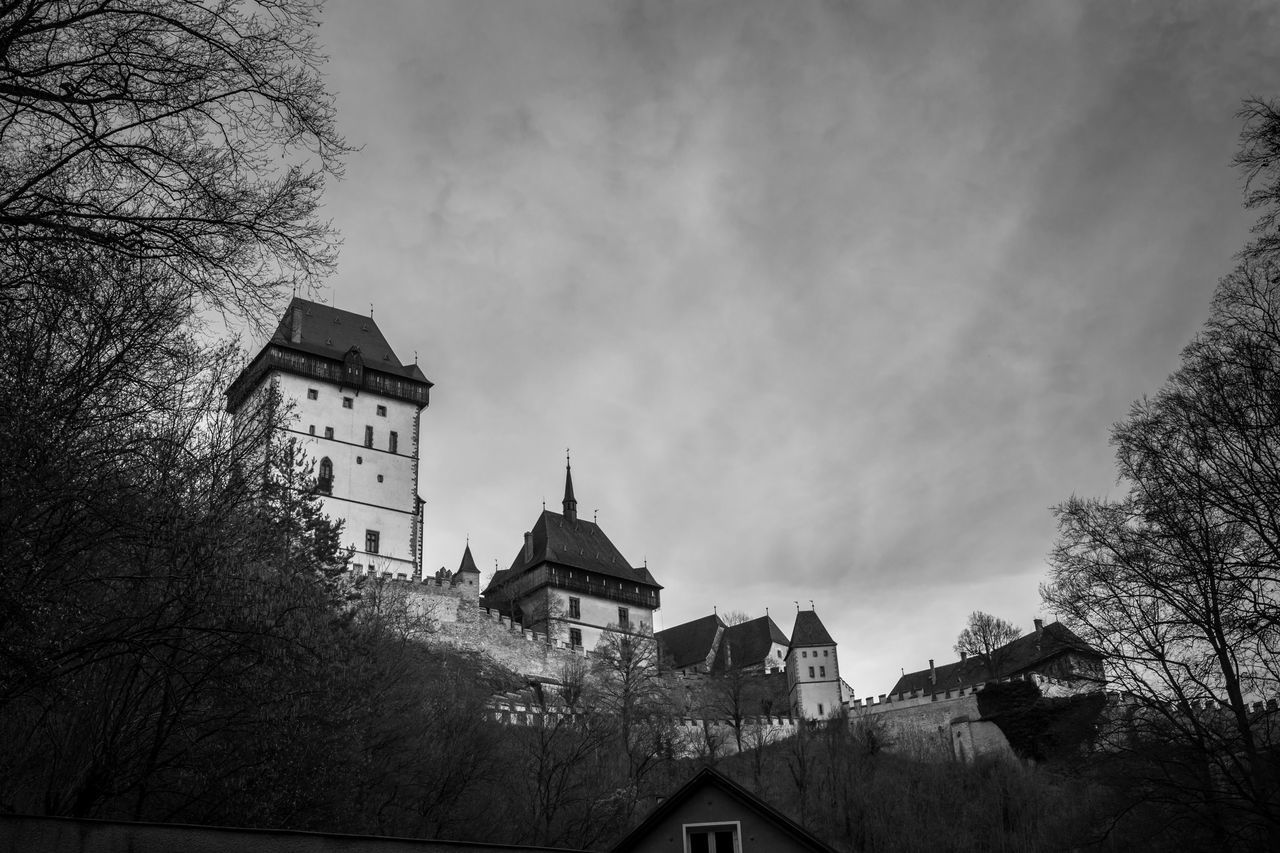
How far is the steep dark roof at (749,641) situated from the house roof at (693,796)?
4540 centimetres

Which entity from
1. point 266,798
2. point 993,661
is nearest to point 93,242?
point 266,798

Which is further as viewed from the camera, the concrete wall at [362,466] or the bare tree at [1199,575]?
the concrete wall at [362,466]

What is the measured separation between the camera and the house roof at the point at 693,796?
1808 cm

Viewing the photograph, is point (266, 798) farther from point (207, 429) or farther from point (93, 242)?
point (93, 242)

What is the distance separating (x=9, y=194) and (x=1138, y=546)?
59.9 ft

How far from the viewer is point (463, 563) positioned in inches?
2078

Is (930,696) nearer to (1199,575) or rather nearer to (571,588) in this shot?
(571,588)

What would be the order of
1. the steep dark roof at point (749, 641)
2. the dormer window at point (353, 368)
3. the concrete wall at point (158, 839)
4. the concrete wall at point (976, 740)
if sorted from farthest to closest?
the steep dark roof at point (749, 641) → the dormer window at point (353, 368) → the concrete wall at point (976, 740) → the concrete wall at point (158, 839)

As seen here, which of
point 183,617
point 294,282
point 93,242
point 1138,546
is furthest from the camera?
point 1138,546

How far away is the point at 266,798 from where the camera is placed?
15617mm

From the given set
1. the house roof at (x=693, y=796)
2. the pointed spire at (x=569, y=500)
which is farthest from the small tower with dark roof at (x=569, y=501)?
the house roof at (x=693, y=796)

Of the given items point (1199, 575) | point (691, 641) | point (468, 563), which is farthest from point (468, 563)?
point (1199, 575)

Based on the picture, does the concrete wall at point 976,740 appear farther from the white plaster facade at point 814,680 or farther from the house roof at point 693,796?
the house roof at point 693,796

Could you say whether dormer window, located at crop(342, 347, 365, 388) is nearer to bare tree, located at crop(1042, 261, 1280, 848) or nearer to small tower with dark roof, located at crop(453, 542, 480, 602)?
small tower with dark roof, located at crop(453, 542, 480, 602)
